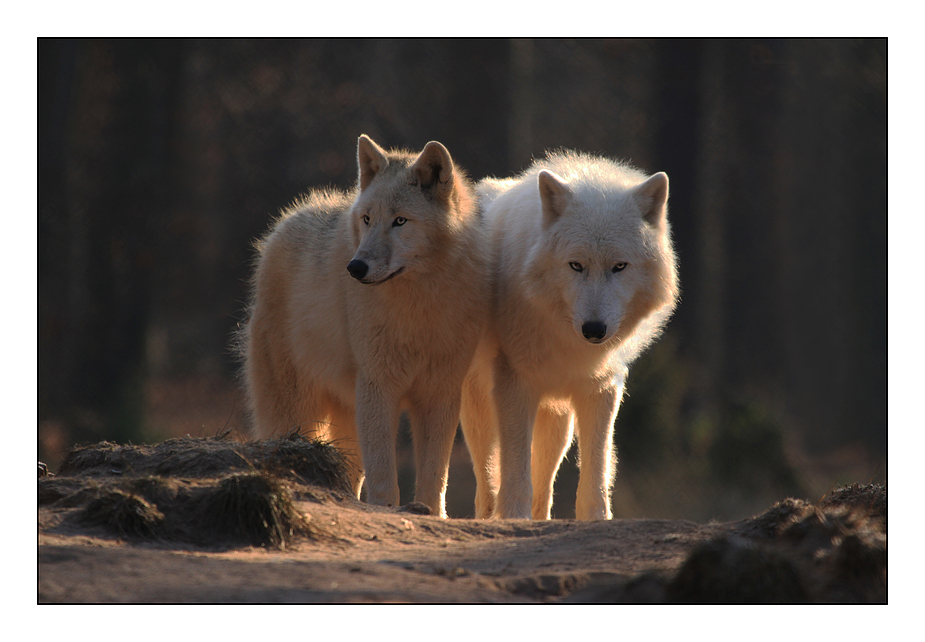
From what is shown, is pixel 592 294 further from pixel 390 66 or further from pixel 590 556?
pixel 390 66

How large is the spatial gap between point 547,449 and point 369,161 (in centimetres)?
239

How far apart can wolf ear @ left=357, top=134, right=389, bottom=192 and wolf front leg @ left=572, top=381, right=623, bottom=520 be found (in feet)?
6.29

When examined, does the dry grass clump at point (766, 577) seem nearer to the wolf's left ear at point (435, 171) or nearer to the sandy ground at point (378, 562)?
the sandy ground at point (378, 562)

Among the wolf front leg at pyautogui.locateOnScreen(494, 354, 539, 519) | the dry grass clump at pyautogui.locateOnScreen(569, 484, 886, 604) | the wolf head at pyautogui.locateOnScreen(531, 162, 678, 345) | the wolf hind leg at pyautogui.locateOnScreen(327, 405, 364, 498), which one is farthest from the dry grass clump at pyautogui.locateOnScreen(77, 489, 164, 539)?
the wolf hind leg at pyautogui.locateOnScreen(327, 405, 364, 498)

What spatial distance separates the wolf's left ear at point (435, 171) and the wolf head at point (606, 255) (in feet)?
1.83

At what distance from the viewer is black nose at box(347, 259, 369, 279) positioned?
4684 millimetres

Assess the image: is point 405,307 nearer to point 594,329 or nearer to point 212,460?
point 594,329

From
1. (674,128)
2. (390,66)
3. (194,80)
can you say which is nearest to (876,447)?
(674,128)

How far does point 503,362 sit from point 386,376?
0.75 m

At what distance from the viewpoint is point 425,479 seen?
5.34 meters

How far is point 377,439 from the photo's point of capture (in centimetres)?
518

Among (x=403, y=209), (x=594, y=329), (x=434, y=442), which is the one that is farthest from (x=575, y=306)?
(x=434, y=442)

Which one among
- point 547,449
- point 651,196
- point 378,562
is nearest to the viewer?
point 378,562

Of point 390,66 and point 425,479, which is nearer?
point 425,479
